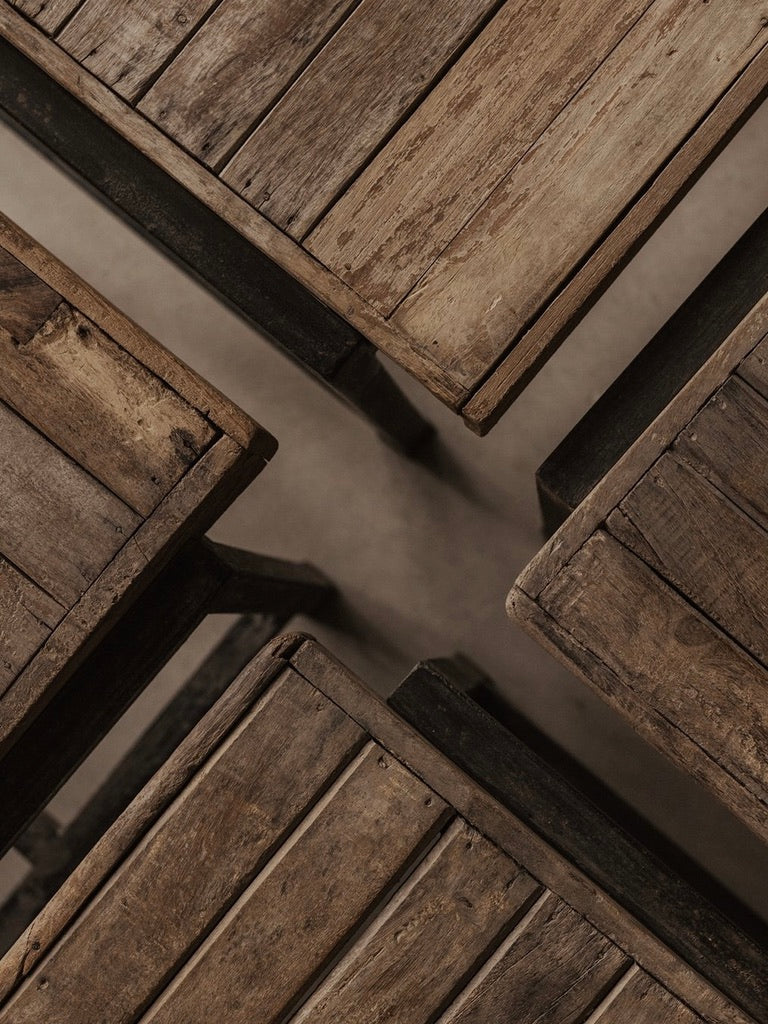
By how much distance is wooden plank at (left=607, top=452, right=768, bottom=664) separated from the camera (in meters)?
1.32

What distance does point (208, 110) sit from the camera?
56.4 inches

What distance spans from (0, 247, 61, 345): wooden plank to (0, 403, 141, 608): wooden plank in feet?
0.37

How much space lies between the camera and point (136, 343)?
1.42 meters

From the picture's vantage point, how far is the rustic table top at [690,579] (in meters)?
1.31

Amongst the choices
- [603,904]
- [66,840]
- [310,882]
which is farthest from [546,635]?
[66,840]

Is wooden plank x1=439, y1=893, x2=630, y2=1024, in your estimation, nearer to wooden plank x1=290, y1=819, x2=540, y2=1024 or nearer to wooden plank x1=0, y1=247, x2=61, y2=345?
wooden plank x1=290, y1=819, x2=540, y2=1024

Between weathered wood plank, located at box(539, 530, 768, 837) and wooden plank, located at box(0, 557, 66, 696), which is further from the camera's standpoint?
wooden plank, located at box(0, 557, 66, 696)

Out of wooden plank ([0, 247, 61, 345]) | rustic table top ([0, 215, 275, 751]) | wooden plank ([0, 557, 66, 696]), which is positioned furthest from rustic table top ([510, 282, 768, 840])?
wooden plank ([0, 247, 61, 345])

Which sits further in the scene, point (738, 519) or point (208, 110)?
point (208, 110)

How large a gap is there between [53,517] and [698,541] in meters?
0.94

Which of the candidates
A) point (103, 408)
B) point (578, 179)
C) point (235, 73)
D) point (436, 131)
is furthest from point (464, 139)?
point (103, 408)

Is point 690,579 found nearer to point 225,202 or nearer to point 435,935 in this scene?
point 435,935

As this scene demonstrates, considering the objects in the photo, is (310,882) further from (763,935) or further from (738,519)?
(763,935)

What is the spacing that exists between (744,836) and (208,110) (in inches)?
67.1
